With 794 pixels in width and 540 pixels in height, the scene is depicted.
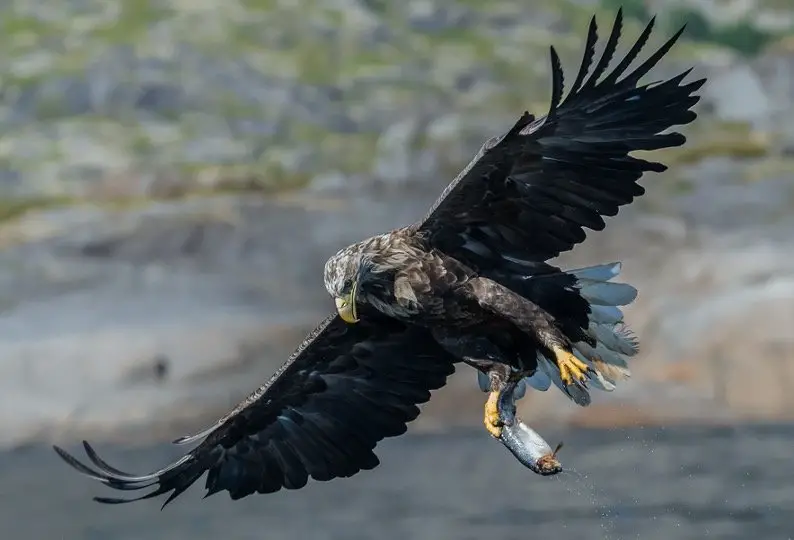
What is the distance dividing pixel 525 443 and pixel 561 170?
1042 mm

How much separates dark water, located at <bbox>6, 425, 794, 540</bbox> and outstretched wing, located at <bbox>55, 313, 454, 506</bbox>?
171 inches

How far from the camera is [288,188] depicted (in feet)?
64.4

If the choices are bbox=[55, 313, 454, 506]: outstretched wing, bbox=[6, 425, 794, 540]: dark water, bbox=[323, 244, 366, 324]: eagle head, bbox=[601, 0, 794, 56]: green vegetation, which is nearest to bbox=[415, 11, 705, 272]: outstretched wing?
bbox=[323, 244, 366, 324]: eagle head

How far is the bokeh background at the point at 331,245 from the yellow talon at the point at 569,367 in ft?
16.6

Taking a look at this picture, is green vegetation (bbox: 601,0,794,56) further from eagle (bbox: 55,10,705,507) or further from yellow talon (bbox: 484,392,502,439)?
yellow talon (bbox: 484,392,502,439)

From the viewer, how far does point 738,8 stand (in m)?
23.0

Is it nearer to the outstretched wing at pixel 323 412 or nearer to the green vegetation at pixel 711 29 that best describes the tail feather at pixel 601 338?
the outstretched wing at pixel 323 412

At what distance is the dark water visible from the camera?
1168cm

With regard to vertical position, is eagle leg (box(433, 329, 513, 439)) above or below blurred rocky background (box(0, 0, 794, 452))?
above

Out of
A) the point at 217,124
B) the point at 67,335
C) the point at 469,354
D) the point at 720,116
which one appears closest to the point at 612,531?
the point at 469,354

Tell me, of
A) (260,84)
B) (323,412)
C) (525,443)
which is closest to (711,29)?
(260,84)

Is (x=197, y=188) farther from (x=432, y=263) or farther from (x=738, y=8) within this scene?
(x=432, y=263)

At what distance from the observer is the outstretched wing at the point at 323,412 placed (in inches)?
277

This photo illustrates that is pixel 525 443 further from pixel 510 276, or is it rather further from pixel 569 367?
pixel 510 276
